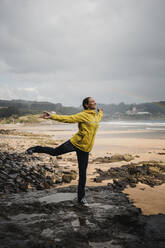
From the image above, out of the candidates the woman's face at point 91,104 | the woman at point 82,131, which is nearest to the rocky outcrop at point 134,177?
the woman at point 82,131

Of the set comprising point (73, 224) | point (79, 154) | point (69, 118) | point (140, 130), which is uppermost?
point (69, 118)

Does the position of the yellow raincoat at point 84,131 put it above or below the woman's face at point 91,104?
below

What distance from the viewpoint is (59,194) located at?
236 inches

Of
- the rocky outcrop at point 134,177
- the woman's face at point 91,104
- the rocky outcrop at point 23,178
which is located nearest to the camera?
the woman's face at point 91,104

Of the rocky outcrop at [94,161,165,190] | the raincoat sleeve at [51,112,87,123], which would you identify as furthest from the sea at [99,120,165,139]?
the raincoat sleeve at [51,112,87,123]

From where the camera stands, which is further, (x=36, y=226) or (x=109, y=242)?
(x=36, y=226)

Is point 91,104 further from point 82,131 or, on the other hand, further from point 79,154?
point 79,154

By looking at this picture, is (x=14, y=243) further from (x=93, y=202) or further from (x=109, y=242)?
(x=93, y=202)

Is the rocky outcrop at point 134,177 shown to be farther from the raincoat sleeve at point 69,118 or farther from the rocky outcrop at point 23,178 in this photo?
the raincoat sleeve at point 69,118

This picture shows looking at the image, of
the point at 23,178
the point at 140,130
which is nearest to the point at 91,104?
the point at 23,178

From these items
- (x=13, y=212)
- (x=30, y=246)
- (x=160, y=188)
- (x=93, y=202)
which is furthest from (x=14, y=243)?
(x=160, y=188)

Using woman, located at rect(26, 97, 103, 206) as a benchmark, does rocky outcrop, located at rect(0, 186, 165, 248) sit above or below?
below

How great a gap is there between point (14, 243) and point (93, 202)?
8.94ft

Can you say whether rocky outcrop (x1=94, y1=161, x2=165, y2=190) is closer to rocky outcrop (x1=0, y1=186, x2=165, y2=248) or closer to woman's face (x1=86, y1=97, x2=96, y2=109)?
rocky outcrop (x1=0, y1=186, x2=165, y2=248)
